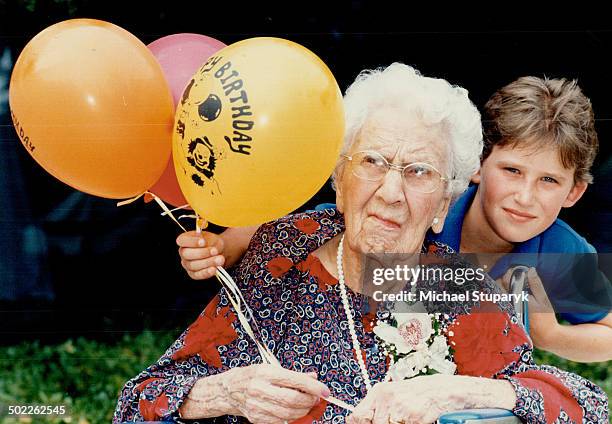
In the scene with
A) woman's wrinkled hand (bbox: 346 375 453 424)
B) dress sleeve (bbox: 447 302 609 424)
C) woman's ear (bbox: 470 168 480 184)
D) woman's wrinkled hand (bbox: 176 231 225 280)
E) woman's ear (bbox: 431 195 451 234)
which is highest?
woman's ear (bbox: 470 168 480 184)

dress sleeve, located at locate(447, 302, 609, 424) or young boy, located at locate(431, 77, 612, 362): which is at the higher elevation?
young boy, located at locate(431, 77, 612, 362)

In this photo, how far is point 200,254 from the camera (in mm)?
2400

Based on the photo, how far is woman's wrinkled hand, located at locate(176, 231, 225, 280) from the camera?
2398mm

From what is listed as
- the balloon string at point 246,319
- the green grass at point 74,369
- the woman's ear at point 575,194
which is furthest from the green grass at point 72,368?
the woman's ear at point 575,194

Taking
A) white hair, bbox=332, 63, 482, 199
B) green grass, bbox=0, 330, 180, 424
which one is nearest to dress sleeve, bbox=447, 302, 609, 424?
white hair, bbox=332, 63, 482, 199

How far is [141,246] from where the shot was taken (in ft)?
9.27

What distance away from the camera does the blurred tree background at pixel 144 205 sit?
104 inches

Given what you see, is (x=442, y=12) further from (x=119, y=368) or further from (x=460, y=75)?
(x=119, y=368)

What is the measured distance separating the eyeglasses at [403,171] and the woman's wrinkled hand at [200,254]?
1.59ft

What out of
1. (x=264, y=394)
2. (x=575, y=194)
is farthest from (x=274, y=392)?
(x=575, y=194)

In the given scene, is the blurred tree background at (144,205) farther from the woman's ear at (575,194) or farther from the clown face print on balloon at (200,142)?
the clown face print on balloon at (200,142)

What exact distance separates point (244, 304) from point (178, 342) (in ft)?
0.83

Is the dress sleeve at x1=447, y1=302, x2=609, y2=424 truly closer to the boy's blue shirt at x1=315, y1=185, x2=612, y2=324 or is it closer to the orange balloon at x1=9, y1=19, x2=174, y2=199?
the boy's blue shirt at x1=315, y1=185, x2=612, y2=324

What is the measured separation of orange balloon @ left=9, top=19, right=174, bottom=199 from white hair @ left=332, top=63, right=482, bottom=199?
59cm
